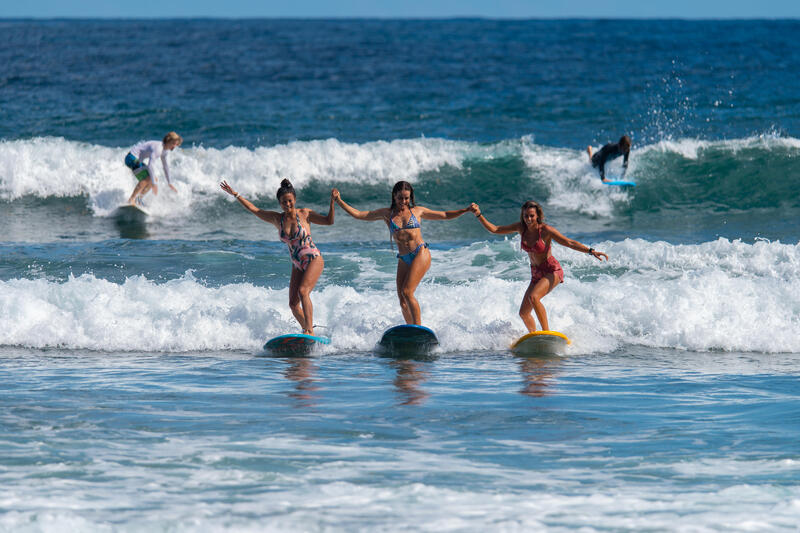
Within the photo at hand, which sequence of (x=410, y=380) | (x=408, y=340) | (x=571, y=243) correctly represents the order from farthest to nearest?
(x=408, y=340) < (x=571, y=243) < (x=410, y=380)

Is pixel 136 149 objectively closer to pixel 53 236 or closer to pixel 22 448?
pixel 53 236

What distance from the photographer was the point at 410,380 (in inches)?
329

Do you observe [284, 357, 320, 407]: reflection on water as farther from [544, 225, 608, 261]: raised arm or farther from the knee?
[544, 225, 608, 261]: raised arm

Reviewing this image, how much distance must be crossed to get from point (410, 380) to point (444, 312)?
8.16ft

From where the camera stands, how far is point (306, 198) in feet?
65.9

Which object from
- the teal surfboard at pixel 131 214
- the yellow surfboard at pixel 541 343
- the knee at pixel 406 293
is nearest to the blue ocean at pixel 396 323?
the yellow surfboard at pixel 541 343

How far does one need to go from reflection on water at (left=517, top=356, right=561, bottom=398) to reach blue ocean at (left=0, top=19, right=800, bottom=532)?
4 cm

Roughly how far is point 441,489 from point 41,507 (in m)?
2.32

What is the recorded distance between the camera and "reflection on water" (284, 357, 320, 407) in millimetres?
7609

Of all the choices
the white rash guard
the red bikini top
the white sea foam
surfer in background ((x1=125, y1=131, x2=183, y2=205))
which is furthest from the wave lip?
the red bikini top

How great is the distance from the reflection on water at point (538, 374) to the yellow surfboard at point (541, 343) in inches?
5.8

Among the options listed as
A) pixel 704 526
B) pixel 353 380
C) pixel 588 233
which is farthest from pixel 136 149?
pixel 704 526

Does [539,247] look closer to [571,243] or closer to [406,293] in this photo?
[571,243]

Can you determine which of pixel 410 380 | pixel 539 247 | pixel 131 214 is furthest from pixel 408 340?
pixel 131 214
